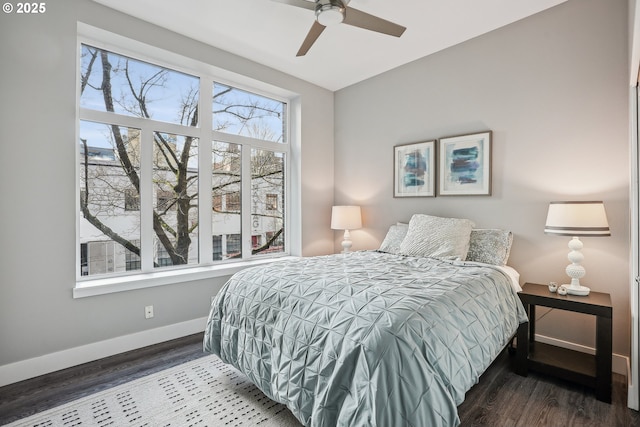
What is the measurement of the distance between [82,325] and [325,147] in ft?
10.7

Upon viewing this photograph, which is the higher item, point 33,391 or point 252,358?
point 252,358

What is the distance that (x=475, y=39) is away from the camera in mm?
3160

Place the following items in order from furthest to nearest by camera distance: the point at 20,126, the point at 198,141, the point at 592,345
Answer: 1. the point at 198,141
2. the point at 592,345
3. the point at 20,126

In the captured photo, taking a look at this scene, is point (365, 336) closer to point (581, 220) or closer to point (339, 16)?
point (581, 220)

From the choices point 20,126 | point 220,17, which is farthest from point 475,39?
point 20,126

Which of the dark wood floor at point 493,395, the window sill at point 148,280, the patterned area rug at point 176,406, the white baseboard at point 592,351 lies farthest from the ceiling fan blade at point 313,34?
the white baseboard at point 592,351

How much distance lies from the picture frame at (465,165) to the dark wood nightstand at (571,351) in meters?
1.03

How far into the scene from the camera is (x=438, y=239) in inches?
113

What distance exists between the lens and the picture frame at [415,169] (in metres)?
3.49

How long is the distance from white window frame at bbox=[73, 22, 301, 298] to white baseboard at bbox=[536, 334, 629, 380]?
8.94 ft

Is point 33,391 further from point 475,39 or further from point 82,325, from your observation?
point 475,39

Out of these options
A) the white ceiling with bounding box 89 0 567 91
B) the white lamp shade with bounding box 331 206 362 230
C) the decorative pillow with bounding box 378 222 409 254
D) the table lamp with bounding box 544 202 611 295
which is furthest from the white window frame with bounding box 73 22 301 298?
the table lamp with bounding box 544 202 611 295

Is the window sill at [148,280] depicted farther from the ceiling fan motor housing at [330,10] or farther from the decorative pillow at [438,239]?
the ceiling fan motor housing at [330,10]

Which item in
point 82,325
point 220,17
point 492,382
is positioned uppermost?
point 220,17
